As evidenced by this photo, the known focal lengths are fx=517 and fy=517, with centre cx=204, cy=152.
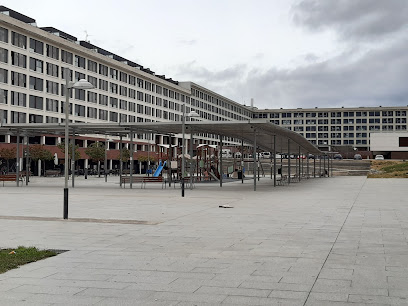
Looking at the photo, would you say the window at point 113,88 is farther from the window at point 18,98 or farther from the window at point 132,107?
the window at point 18,98

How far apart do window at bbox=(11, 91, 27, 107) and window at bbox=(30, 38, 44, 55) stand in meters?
6.08

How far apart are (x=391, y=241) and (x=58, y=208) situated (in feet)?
38.3

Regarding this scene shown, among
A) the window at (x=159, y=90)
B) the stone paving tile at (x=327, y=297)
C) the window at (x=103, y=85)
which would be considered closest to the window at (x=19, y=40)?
the window at (x=103, y=85)

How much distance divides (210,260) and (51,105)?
65.5 meters

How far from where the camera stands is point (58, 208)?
18156 millimetres

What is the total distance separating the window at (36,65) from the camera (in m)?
65.7

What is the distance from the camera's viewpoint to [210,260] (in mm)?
8539

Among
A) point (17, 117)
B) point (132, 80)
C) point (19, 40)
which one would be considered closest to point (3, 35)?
point (19, 40)

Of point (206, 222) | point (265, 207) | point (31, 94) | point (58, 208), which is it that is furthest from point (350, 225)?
point (31, 94)

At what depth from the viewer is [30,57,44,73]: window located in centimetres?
6574

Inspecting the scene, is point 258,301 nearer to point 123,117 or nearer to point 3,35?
point 3,35

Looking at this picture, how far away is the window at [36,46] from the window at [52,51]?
1.19 m

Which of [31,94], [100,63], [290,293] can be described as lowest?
[290,293]

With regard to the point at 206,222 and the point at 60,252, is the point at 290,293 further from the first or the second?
the point at 206,222
